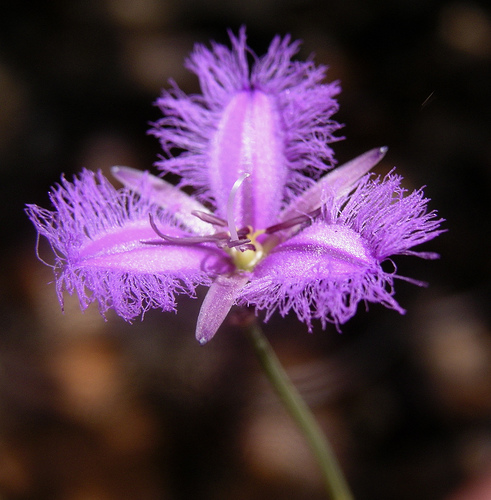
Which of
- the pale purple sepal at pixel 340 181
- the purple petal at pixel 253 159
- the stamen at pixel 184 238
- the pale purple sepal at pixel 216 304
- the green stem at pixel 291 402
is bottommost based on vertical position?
the green stem at pixel 291 402

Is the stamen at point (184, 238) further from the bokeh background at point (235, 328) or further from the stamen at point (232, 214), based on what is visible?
the bokeh background at point (235, 328)

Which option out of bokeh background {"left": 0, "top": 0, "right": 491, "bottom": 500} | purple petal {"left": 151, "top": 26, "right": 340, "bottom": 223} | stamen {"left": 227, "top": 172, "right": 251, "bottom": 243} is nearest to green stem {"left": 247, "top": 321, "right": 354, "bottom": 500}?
stamen {"left": 227, "top": 172, "right": 251, "bottom": 243}

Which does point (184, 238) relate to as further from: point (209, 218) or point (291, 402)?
point (291, 402)

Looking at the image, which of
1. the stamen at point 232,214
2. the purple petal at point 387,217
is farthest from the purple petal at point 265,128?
the purple petal at point 387,217

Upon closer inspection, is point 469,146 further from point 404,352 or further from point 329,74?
point 404,352

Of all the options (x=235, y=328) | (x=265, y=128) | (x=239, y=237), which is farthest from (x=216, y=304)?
(x=235, y=328)

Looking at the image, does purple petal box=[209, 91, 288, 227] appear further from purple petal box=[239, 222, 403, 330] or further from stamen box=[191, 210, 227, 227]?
purple petal box=[239, 222, 403, 330]

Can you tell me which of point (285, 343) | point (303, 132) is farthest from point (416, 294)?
point (303, 132)
